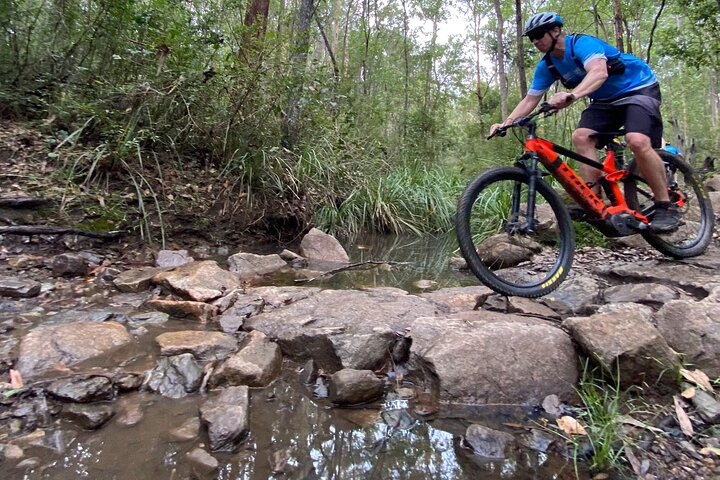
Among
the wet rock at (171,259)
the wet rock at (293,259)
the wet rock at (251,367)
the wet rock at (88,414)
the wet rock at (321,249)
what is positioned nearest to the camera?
the wet rock at (88,414)

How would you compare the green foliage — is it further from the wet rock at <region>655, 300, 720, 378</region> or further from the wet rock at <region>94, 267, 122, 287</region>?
the wet rock at <region>94, 267, 122, 287</region>

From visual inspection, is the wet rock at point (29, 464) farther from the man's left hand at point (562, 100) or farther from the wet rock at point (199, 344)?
the man's left hand at point (562, 100)

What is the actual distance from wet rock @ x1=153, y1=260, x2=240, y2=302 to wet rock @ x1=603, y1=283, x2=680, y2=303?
259 centimetres

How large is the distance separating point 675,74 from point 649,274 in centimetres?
2809

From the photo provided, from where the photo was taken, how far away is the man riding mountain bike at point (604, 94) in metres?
2.74

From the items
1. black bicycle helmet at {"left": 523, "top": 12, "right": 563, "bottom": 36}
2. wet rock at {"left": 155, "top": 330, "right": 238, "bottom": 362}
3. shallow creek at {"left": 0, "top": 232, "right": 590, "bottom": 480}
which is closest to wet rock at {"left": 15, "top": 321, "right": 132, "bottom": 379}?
shallow creek at {"left": 0, "top": 232, "right": 590, "bottom": 480}

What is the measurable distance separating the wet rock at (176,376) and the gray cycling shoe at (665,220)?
3.24 meters

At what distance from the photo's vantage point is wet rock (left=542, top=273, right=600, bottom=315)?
8.54 feet

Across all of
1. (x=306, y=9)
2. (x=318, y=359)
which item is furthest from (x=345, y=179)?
(x=318, y=359)

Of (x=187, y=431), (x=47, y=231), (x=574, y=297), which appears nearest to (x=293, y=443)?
(x=187, y=431)

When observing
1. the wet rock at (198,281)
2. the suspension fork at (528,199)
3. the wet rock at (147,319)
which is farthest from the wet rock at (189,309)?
the suspension fork at (528,199)

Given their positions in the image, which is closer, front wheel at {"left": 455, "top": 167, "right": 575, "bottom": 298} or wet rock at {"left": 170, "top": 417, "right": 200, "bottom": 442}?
wet rock at {"left": 170, "top": 417, "right": 200, "bottom": 442}

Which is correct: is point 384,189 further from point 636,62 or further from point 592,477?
point 592,477

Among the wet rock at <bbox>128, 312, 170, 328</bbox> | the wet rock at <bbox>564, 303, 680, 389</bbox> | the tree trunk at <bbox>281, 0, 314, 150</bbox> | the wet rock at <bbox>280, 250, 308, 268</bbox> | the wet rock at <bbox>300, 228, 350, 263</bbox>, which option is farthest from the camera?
the tree trunk at <bbox>281, 0, 314, 150</bbox>
